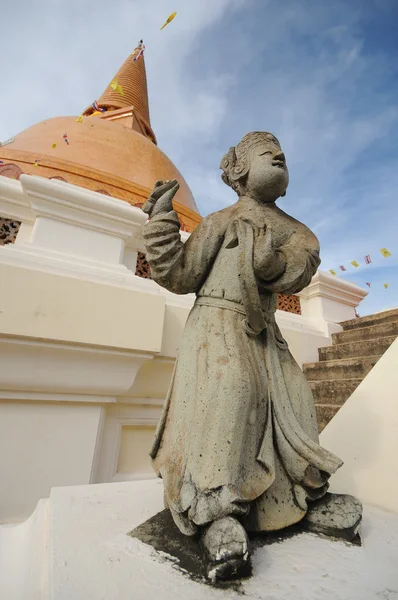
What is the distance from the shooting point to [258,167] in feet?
4.52

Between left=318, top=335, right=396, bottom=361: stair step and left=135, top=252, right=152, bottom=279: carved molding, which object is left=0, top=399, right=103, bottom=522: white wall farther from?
left=318, top=335, right=396, bottom=361: stair step

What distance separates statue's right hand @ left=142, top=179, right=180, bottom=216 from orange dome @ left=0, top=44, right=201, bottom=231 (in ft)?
13.7

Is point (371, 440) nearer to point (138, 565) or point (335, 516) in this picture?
point (335, 516)

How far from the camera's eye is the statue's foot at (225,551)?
81cm

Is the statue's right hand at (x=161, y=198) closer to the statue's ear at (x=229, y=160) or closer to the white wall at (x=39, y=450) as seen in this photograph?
the statue's ear at (x=229, y=160)

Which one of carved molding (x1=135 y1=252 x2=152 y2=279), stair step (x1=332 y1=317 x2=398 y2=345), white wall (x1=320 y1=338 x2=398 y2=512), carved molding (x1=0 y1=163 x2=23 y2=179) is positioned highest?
carved molding (x1=0 y1=163 x2=23 y2=179)

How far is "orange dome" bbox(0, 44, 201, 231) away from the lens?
5.22 meters

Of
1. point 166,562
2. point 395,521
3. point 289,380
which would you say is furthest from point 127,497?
point 395,521

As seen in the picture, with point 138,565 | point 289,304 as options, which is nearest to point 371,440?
point 138,565

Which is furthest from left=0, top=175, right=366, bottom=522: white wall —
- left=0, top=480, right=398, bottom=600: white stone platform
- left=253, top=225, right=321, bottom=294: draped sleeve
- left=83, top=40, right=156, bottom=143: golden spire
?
left=83, top=40, right=156, bottom=143: golden spire

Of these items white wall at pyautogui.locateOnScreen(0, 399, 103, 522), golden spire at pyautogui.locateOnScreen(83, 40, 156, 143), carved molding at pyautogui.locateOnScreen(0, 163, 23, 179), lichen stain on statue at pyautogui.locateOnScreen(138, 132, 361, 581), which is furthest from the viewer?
golden spire at pyautogui.locateOnScreen(83, 40, 156, 143)

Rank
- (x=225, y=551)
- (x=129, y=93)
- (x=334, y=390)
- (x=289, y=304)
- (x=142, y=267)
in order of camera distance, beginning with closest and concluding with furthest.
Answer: (x=225, y=551)
(x=334, y=390)
(x=142, y=267)
(x=289, y=304)
(x=129, y=93)

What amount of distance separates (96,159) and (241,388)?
20.0 ft

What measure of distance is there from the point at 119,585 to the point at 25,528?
774 millimetres
